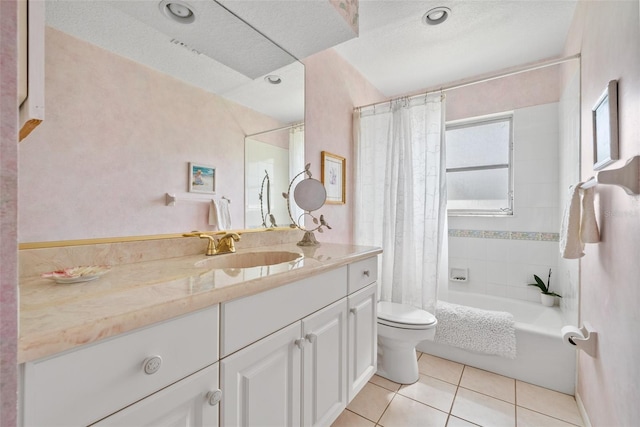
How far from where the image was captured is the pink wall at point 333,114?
1992 millimetres

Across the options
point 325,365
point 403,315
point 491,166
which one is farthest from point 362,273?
point 491,166

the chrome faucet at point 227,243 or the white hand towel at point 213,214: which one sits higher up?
the white hand towel at point 213,214

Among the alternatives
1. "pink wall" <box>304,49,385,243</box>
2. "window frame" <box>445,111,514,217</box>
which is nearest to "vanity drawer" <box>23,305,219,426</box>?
"pink wall" <box>304,49,385,243</box>

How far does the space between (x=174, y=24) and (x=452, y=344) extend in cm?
252

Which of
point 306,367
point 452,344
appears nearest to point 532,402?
point 452,344

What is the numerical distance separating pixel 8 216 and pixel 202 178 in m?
0.98

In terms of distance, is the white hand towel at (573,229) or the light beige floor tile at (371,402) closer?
the white hand towel at (573,229)

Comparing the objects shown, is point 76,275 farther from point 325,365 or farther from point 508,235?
point 508,235

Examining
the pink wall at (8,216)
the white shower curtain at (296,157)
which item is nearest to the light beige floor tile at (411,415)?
the white shower curtain at (296,157)

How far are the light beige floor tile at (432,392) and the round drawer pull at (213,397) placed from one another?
55.7 inches

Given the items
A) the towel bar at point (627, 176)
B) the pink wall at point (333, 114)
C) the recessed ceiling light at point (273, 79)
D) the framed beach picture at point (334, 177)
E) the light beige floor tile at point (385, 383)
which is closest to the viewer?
the towel bar at point (627, 176)

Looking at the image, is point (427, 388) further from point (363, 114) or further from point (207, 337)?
point (363, 114)

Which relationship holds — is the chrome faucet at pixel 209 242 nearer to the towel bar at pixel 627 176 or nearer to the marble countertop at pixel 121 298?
the marble countertop at pixel 121 298

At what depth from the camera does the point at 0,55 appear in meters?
0.32
